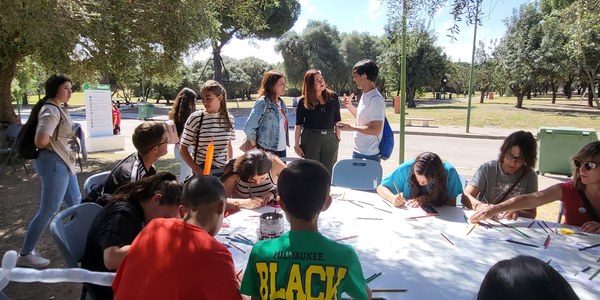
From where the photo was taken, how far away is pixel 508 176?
3.00 metres

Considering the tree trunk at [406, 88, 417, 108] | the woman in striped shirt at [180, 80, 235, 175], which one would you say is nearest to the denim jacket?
the woman in striped shirt at [180, 80, 235, 175]

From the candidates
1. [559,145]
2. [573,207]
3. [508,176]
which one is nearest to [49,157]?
[508,176]

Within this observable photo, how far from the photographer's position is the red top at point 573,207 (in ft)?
8.22

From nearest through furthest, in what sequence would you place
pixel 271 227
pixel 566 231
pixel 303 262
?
1. pixel 303 262
2. pixel 271 227
3. pixel 566 231

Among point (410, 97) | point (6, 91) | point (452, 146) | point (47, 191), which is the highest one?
point (410, 97)

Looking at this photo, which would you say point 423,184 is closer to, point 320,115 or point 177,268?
point 320,115

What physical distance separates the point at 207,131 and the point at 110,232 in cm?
209

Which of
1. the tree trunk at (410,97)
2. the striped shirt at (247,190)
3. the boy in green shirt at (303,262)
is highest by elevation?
the tree trunk at (410,97)

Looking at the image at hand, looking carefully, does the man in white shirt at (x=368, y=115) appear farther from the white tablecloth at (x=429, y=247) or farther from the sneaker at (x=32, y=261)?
the sneaker at (x=32, y=261)

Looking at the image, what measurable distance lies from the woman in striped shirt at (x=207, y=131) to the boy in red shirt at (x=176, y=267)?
7.66ft

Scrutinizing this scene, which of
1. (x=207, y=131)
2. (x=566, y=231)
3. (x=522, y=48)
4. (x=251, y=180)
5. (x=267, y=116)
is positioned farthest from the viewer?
(x=522, y=48)

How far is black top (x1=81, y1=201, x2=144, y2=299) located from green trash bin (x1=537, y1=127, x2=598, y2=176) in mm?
7786

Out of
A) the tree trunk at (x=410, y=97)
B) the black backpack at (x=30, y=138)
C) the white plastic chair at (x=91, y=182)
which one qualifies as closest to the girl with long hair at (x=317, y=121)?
the white plastic chair at (x=91, y=182)

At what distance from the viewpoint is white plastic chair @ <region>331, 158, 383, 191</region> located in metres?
3.94
